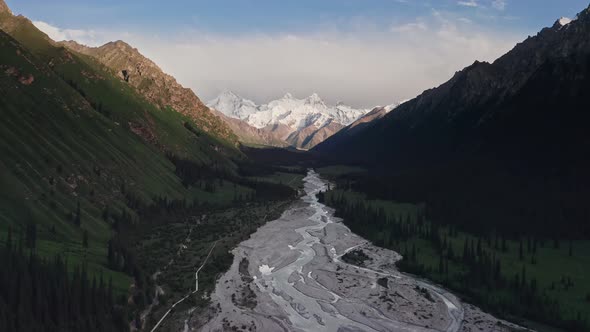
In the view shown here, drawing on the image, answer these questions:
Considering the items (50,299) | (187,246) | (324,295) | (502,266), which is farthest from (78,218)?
(502,266)

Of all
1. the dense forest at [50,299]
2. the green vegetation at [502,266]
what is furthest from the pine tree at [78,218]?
the green vegetation at [502,266]

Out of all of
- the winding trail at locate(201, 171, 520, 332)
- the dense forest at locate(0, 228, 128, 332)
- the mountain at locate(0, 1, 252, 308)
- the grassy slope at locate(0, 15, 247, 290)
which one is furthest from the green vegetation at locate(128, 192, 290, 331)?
the grassy slope at locate(0, 15, 247, 290)

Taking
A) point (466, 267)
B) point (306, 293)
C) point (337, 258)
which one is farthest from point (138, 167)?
point (466, 267)

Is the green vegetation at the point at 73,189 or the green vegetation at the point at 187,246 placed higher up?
the green vegetation at the point at 73,189

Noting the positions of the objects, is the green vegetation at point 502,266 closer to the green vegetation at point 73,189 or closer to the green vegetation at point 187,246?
the green vegetation at point 187,246

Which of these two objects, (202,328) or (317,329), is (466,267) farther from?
(202,328)

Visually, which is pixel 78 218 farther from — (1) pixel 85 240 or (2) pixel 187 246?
(2) pixel 187 246
